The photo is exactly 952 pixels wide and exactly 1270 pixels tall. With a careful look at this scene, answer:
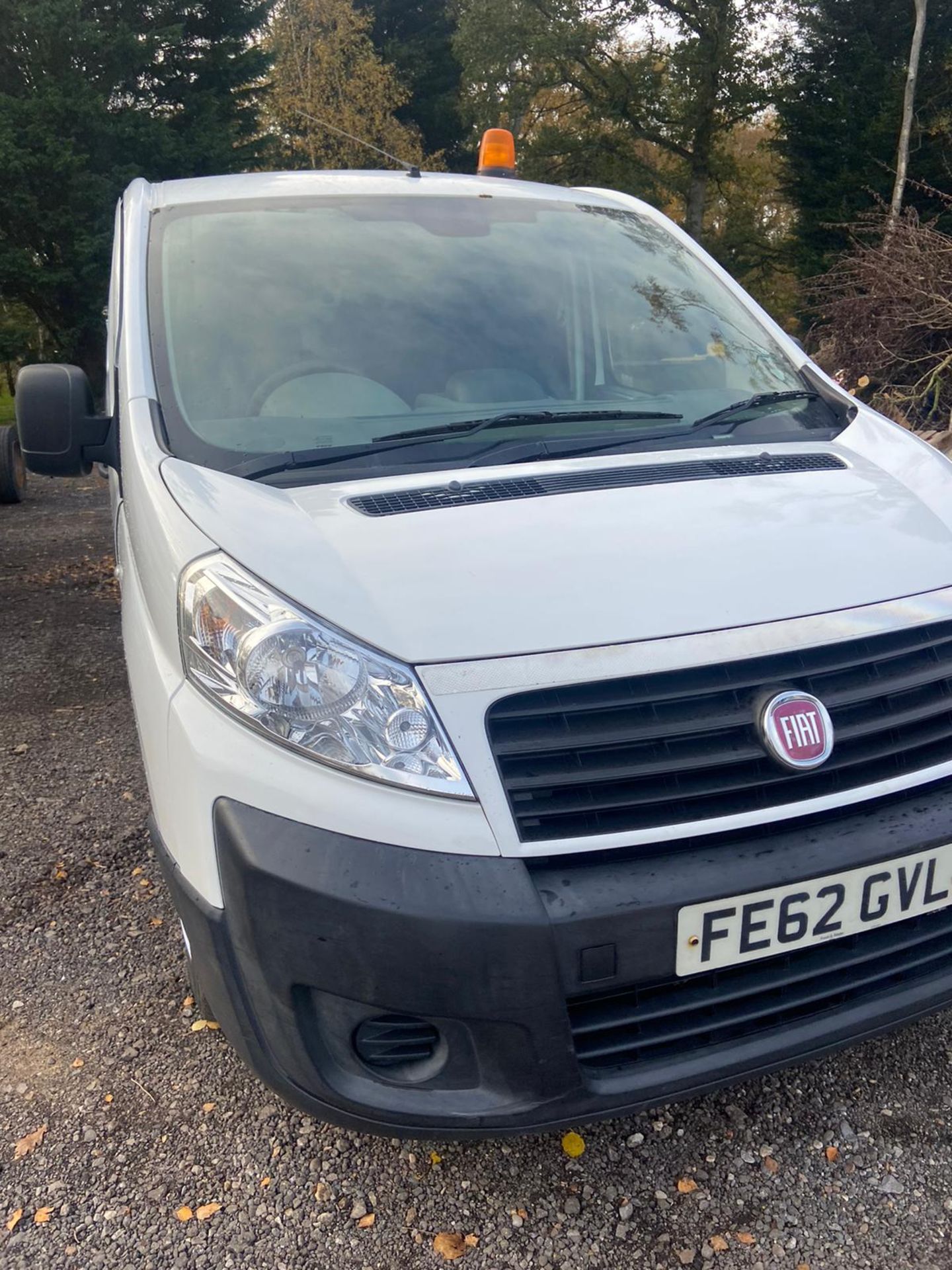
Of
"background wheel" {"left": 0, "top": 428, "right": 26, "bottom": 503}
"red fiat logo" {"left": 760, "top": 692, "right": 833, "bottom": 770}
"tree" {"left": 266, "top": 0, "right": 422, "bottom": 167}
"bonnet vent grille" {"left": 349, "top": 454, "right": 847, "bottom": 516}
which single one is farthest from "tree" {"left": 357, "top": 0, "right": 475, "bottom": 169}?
"red fiat logo" {"left": 760, "top": 692, "right": 833, "bottom": 770}

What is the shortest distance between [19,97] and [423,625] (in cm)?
2509

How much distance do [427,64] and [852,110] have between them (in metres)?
15.4

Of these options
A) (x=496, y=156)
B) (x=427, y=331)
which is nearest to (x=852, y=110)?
(x=496, y=156)

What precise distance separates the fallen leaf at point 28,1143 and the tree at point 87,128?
20719 mm

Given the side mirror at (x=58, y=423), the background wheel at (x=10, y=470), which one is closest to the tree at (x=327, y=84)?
the background wheel at (x=10, y=470)

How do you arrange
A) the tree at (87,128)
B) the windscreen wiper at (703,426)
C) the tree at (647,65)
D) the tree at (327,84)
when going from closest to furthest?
the windscreen wiper at (703,426)
the tree at (87,128)
the tree at (327,84)
the tree at (647,65)

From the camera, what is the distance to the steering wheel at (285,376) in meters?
2.38

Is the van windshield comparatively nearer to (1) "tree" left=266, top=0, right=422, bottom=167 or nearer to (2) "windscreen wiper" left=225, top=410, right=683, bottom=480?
(2) "windscreen wiper" left=225, top=410, right=683, bottom=480

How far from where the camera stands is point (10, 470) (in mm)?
9258

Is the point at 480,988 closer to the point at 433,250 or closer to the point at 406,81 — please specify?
the point at 433,250

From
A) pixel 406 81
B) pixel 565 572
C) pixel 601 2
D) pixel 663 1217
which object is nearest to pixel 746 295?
pixel 565 572

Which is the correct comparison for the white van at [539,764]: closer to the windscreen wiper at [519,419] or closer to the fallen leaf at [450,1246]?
the windscreen wiper at [519,419]

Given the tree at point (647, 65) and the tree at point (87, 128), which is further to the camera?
the tree at point (647, 65)

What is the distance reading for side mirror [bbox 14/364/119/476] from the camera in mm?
2600
